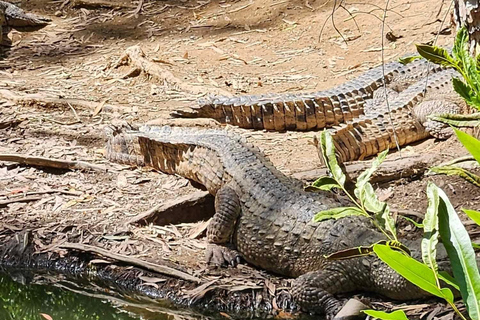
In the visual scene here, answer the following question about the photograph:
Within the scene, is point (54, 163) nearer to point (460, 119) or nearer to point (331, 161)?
point (331, 161)

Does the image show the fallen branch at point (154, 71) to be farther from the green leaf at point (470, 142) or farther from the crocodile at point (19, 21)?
the green leaf at point (470, 142)

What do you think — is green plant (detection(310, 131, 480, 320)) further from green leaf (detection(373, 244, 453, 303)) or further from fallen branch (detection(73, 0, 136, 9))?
fallen branch (detection(73, 0, 136, 9))

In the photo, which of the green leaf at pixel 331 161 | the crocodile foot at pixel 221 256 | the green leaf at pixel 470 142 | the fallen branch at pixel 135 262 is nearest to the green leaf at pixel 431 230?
the green leaf at pixel 470 142

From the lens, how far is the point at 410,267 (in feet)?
5.35

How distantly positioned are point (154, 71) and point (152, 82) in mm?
115

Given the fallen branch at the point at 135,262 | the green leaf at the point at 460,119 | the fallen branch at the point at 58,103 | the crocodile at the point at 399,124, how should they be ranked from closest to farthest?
the green leaf at the point at 460,119 → the fallen branch at the point at 135,262 → the crocodile at the point at 399,124 → the fallen branch at the point at 58,103

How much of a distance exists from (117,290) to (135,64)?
3.90 metres

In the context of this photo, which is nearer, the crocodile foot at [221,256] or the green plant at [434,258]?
the green plant at [434,258]

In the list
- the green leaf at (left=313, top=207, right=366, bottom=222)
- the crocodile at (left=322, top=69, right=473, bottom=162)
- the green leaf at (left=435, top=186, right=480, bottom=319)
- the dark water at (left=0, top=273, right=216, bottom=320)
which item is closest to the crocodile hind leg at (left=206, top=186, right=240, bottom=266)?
the dark water at (left=0, top=273, right=216, bottom=320)

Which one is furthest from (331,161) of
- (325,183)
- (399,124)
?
(399,124)

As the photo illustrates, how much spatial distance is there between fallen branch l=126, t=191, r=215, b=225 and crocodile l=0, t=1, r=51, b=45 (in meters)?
5.65

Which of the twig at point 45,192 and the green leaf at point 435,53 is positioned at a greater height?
the green leaf at point 435,53

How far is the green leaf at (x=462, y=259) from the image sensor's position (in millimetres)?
1625

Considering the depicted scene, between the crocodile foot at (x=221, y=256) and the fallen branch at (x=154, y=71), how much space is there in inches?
106
